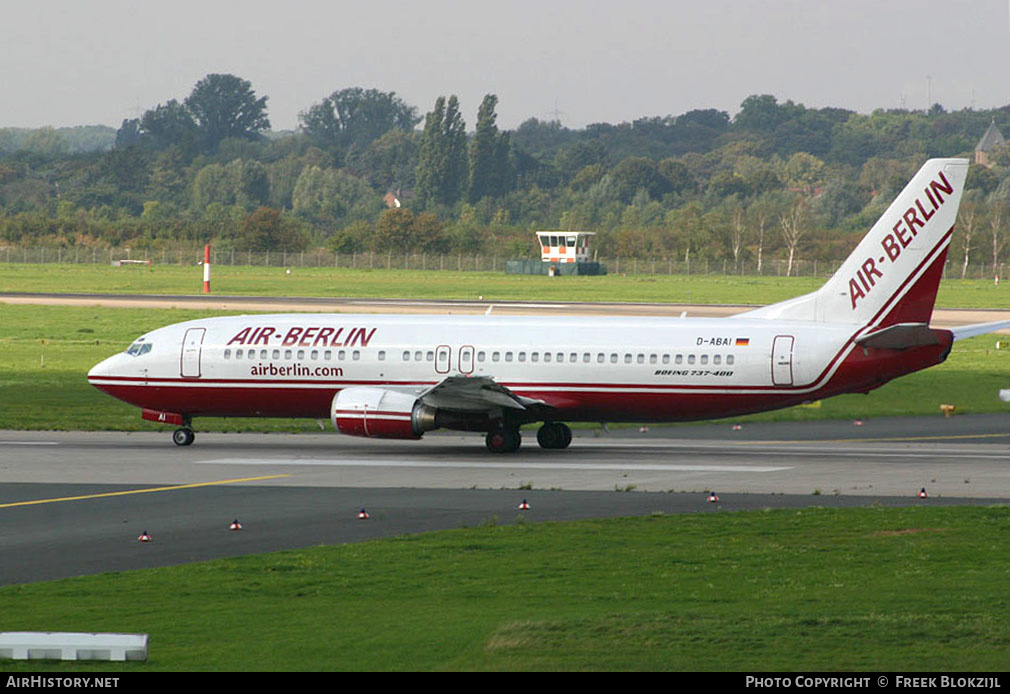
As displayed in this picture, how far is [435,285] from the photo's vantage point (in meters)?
124

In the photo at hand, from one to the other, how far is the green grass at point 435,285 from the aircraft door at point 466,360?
63306 mm

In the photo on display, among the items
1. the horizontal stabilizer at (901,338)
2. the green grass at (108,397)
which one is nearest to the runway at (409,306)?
the green grass at (108,397)

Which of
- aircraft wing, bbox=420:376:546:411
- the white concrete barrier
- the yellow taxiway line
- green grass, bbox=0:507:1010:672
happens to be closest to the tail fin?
aircraft wing, bbox=420:376:546:411

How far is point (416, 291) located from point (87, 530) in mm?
87937

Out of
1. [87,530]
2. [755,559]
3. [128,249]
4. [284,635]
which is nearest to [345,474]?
[87,530]

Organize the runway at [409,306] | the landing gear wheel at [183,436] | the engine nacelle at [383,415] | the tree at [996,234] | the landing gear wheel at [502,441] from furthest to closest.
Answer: the tree at [996,234], the runway at [409,306], the landing gear wheel at [183,436], the landing gear wheel at [502,441], the engine nacelle at [383,415]

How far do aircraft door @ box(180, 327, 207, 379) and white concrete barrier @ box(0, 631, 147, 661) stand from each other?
2536 cm

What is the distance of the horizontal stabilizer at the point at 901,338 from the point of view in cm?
3634

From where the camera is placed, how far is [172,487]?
31.2 meters

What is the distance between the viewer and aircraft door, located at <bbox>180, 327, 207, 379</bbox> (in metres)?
39.8

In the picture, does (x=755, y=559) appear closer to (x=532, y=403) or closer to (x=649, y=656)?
(x=649, y=656)

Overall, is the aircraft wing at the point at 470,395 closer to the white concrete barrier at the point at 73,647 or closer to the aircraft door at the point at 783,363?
the aircraft door at the point at 783,363

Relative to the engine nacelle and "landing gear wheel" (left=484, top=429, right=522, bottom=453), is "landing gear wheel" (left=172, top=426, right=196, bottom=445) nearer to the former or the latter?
the engine nacelle

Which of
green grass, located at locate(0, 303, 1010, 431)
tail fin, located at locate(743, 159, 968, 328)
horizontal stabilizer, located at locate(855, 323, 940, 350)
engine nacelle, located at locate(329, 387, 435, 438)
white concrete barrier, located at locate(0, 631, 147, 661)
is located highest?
tail fin, located at locate(743, 159, 968, 328)
